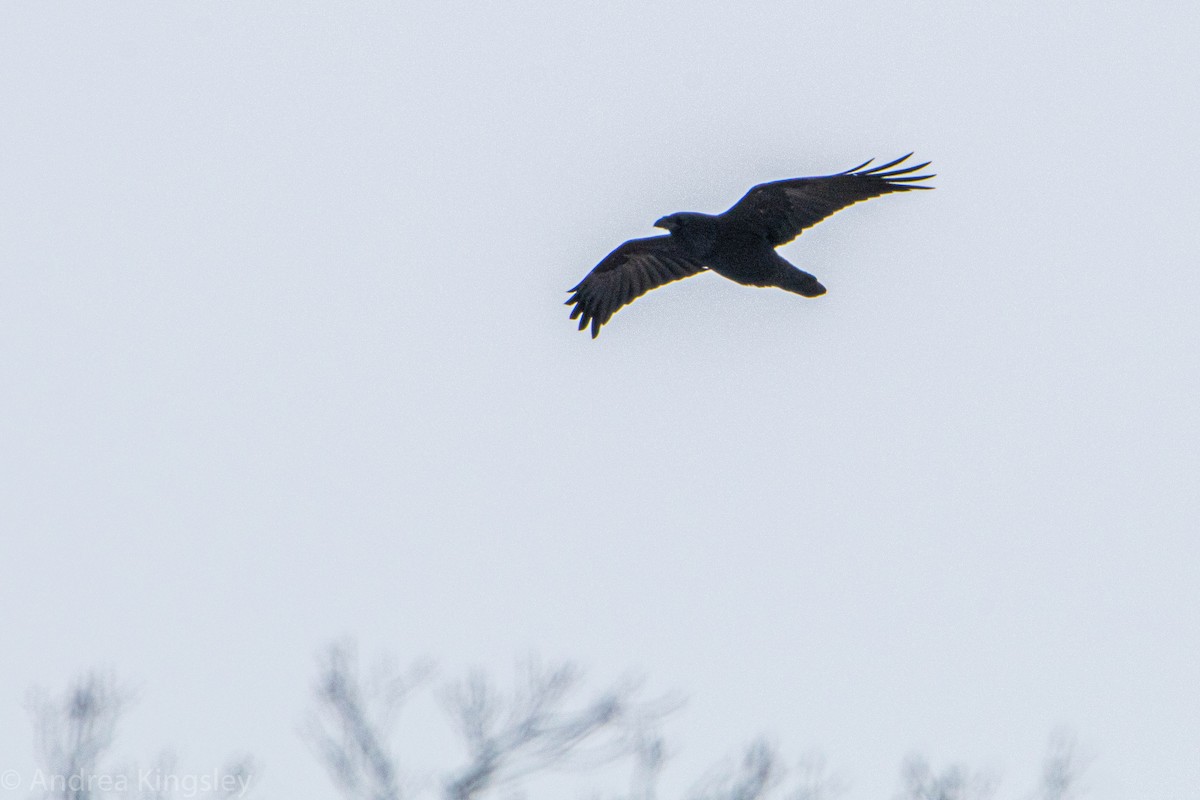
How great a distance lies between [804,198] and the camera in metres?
9.30

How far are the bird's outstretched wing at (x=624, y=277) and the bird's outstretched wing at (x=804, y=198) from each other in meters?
1.19

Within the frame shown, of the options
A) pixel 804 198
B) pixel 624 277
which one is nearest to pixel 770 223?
pixel 804 198

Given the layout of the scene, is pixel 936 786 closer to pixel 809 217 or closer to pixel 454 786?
pixel 454 786

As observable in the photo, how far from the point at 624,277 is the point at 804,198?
5.84ft

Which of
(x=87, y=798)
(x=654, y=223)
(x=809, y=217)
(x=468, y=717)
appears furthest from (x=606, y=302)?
(x=87, y=798)

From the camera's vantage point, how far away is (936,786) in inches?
326

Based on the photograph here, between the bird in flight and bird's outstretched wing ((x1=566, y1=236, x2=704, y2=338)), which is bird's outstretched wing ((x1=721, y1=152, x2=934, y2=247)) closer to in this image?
the bird in flight

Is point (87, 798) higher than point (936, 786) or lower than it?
higher

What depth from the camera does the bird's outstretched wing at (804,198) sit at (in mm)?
9094

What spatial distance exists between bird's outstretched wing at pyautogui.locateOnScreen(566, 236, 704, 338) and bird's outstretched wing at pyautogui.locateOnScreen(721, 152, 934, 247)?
3.92 ft

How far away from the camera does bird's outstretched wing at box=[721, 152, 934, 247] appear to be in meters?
9.09

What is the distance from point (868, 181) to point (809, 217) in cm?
44

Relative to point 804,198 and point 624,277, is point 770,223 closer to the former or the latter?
point 804,198

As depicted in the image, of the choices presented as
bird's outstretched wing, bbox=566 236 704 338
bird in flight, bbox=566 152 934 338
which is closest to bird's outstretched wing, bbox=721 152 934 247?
bird in flight, bbox=566 152 934 338
